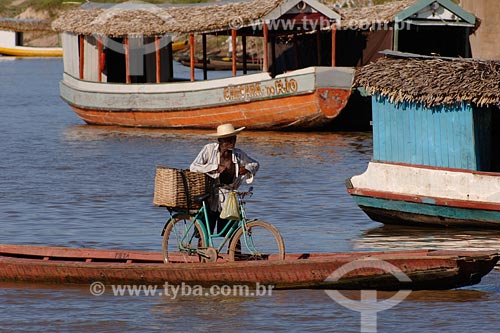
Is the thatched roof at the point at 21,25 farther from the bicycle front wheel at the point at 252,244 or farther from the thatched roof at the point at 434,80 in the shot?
the bicycle front wheel at the point at 252,244

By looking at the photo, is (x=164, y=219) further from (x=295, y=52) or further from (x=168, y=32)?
(x=295, y=52)

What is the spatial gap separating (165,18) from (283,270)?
670 inches

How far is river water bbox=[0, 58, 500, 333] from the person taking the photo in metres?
9.31

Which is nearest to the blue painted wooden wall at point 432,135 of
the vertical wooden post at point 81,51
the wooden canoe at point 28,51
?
the vertical wooden post at point 81,51

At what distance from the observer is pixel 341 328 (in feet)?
29.8

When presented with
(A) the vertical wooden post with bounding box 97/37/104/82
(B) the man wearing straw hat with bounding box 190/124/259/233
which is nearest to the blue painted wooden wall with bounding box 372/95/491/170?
(B) the man wearing straw hat with bounding box 190/124/259/233

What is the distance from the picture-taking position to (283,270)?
377 inches

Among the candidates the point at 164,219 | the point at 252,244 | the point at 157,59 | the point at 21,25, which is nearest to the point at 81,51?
the point at 157,59

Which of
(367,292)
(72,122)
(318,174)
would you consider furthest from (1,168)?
(367,292)

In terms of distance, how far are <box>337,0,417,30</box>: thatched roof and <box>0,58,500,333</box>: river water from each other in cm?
251

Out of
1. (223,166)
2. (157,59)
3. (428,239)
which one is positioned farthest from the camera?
(157,59)

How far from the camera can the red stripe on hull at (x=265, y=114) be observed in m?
23.7

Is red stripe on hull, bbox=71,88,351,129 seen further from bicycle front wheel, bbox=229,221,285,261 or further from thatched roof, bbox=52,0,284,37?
bicycle front wheel, bbox=229,221,285,261

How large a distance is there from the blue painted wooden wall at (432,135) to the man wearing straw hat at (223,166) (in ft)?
11.7
